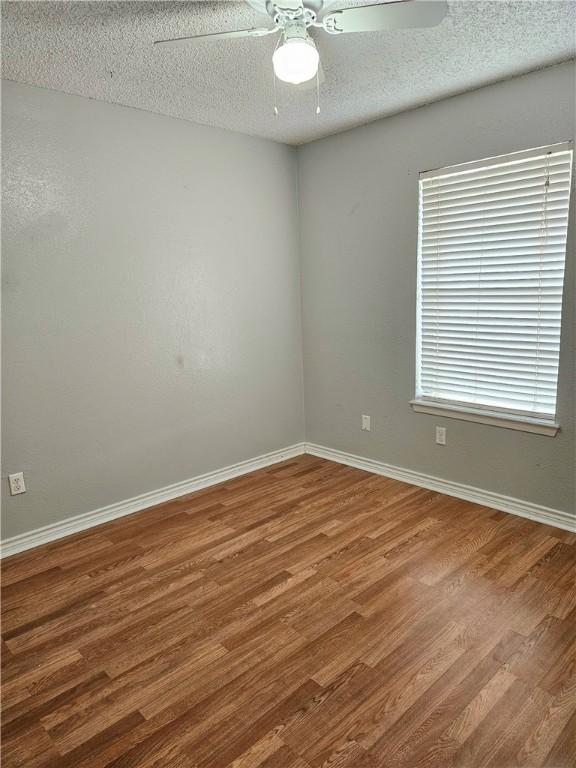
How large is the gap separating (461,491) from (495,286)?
53.0 inches

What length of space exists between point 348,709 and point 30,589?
1670 millimetres

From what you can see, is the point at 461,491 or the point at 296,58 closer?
the point at 296,58

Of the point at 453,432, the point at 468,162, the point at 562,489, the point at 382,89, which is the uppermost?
the point at 382,89

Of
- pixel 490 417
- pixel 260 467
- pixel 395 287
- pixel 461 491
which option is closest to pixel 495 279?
pixel 395 287

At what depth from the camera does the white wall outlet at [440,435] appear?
3281 millimetres

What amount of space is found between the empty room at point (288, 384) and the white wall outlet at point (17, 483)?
15mm

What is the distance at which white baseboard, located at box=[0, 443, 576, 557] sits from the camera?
278 cm

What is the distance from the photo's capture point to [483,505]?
3084 mm

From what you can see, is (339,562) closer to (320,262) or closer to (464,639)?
(464,639)

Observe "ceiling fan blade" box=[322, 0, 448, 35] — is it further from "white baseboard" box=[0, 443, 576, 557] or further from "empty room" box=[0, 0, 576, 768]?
"white baseboard" box=[0, 443, 576, 557]

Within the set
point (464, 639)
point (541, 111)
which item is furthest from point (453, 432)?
point (541, 111)

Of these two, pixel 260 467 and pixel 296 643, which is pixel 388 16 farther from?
pixel 260 467

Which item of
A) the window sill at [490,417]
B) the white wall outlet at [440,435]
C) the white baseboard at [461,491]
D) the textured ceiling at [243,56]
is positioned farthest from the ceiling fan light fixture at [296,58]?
the white baseboard at [461,491]

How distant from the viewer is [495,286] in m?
2.89
